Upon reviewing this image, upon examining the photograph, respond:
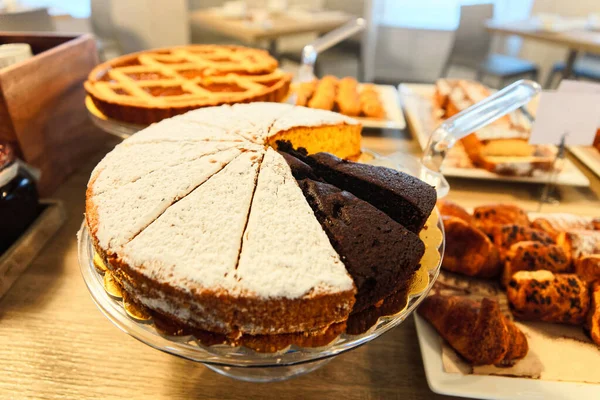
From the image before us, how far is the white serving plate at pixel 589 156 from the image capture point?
1.43m

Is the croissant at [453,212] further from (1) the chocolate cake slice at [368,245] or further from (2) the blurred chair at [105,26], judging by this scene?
(2) the blurred chair at [105,26]

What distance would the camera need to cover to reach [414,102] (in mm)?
1919

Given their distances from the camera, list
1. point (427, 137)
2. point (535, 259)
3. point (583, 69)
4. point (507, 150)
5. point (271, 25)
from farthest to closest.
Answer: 1. point (583, 69)
2. point (271, 25)
3. point (427, 137)
4. point (507, 150)
5. point (535, 259)

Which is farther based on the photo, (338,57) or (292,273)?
(338,57)

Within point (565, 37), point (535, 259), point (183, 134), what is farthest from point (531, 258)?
point (565, 37)

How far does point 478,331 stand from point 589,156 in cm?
112

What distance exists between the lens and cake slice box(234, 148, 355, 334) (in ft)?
1.85

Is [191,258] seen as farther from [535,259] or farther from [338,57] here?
[338,57]

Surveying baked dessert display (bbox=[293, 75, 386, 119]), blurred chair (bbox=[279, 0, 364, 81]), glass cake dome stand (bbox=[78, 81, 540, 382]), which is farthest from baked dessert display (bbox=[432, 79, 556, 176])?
blurred chair (bbox=[279, 0, 364, 81])

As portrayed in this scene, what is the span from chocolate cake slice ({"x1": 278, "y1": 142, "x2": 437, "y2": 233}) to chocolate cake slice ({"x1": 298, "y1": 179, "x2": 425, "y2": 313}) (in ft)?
0.19

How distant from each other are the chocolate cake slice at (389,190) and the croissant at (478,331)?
187 mm

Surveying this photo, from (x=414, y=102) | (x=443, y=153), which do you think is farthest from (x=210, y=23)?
(x=443, y=153)

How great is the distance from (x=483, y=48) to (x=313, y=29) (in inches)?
70.2

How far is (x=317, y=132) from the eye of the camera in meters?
1.01
